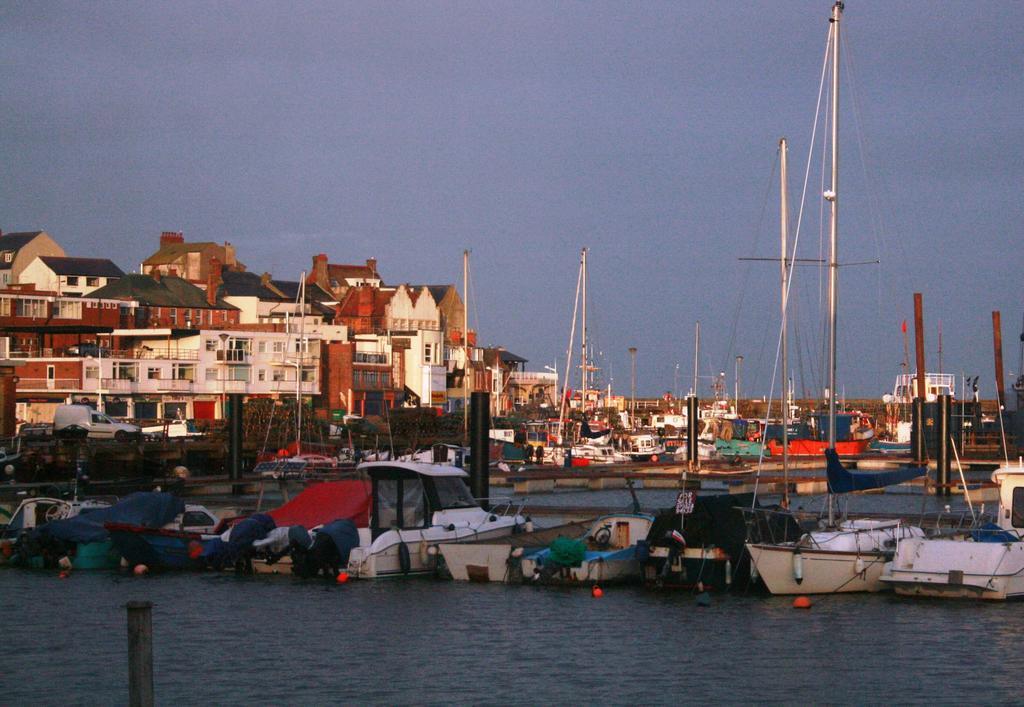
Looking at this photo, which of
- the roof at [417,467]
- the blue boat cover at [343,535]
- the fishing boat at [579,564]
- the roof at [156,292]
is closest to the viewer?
the fishing boat at [579,564]

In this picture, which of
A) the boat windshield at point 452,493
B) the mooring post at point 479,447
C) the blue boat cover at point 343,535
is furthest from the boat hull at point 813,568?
the mooring post at point 479,447

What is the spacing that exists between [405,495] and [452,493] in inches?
63.2

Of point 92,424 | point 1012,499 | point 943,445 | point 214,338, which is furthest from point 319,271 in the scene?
point 1012,499

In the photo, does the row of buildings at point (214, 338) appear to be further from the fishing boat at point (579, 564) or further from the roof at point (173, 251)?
the fishing boat at point (579, 564)

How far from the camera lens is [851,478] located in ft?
105

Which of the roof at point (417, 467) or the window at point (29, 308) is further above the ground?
the window at point (29, 308)

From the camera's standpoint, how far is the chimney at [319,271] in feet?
483

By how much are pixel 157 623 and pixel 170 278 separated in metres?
95.6

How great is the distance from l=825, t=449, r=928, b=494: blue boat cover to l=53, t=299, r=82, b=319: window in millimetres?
81293

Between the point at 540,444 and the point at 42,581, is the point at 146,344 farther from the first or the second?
the point at 42,581

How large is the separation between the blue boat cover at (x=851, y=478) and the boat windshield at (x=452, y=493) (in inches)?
364

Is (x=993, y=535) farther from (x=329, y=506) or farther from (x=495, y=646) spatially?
(x=329, y=506)

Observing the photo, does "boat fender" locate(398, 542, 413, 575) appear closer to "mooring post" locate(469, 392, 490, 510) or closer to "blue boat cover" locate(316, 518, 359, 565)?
"blue boat cover" locate(316, 518, 359, 565)

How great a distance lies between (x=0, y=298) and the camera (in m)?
103
